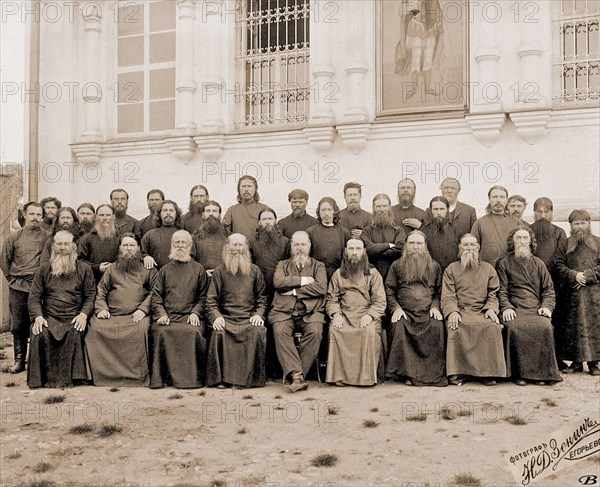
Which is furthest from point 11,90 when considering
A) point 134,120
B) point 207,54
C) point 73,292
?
point 73,292

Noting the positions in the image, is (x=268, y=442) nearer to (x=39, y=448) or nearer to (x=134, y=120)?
(x=39, y=448)

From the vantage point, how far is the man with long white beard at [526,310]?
6.72 meters

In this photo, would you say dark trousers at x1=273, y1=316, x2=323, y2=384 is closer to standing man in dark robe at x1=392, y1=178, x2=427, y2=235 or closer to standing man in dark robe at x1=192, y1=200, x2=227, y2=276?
standing man in dark robe at x1=192, y1=200, x2=227, y2=276

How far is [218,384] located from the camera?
6898mm

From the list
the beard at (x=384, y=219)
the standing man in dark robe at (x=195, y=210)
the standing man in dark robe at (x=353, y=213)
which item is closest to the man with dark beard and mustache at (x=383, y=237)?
the beard at (x=384, y=219)

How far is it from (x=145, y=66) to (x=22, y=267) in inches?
181

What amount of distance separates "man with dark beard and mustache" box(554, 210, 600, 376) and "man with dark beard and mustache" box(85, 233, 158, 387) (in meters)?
4.02

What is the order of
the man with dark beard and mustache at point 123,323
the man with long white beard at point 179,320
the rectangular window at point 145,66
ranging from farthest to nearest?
the rectangular window at point 145,66, the man with dark beard and mustache at point 123,323, the man with long white beard at point 179,320

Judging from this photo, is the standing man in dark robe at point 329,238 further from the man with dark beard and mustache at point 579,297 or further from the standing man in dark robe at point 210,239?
the man with dark beard and mustache at point 579,297

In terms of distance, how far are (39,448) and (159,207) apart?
3.81 m

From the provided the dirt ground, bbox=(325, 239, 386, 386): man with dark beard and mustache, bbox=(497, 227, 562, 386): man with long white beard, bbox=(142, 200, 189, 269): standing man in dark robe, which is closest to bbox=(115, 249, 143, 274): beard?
bbox=(142, 200, 189, 269): standing man in dark robe

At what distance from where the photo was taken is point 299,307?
725 cm

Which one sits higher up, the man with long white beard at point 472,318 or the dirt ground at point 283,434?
the man with long white beard at point 472,318

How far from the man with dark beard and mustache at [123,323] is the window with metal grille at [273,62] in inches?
150
